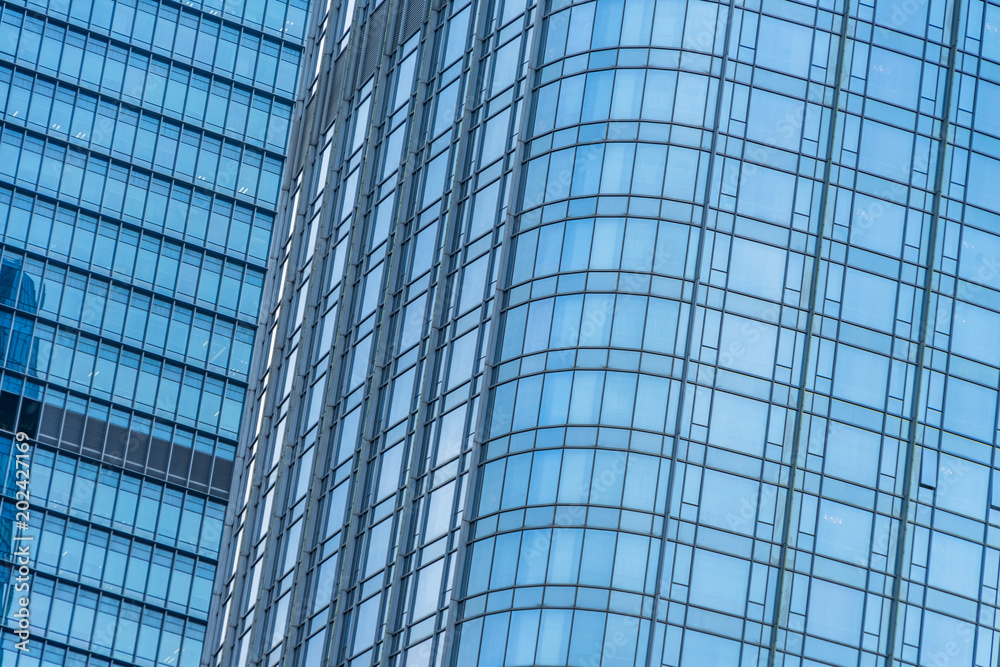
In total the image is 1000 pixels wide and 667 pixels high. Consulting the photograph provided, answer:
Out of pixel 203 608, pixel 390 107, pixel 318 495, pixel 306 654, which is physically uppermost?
pixel 390 107

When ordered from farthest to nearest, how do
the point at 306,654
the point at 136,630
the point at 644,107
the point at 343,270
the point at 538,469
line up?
1. the point at 136,630
2. the point at 343,270
3. the point at 306,654
4. the point at 644,107
5. the point at 538,469

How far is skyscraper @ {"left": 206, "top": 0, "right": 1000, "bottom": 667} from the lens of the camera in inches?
2408

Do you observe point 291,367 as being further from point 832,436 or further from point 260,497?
point 832,436

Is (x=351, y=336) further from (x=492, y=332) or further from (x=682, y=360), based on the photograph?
(x=682, y=360)

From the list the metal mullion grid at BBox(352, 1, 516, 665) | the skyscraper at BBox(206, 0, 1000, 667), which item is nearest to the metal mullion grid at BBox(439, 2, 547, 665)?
the skyscraper at BBox(206, 0, 1000, 667)

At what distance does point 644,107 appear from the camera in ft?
217

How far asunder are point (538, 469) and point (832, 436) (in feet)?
32.4

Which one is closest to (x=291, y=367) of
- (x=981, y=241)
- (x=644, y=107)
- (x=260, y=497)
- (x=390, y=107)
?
(x=260, y=497)
